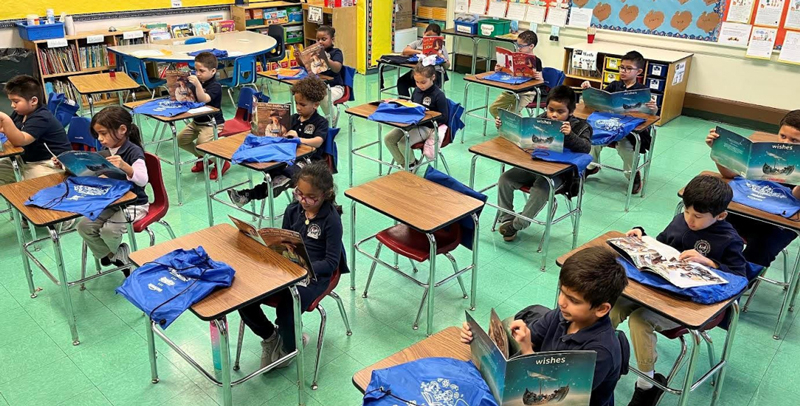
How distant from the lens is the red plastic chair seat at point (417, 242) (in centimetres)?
344

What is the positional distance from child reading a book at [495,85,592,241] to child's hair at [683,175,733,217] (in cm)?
133

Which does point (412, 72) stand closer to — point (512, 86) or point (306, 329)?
point (512, 86)

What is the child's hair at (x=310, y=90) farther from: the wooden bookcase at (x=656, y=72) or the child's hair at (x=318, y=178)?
the wooden bookcase at (x=656, y=72)

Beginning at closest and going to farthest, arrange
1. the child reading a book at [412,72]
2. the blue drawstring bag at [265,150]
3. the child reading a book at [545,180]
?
the blue drawstring bag at [265,150]
the child reading a book at [545,180]
the child reading a book at [412,72]

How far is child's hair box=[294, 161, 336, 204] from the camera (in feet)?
9.57

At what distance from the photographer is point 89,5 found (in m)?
7.66

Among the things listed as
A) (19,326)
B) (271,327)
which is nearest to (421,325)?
(271,327)

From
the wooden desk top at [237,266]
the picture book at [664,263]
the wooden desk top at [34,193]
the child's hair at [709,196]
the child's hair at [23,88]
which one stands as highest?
the child's hair at [23,88]

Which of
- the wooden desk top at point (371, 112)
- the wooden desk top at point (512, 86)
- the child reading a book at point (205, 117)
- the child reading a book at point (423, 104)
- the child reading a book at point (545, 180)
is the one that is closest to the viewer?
the child reading a book at point (545, 180)

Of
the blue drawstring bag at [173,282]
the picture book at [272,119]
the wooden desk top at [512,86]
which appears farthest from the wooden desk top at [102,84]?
the blue drawstring bag at [173,282]

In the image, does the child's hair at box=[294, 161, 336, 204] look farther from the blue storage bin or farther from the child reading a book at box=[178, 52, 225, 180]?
the blue storage bin

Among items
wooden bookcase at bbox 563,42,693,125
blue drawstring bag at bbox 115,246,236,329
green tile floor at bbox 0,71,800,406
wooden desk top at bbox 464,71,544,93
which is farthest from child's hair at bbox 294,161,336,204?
wooden bookcase at bbox 563,42,693,125

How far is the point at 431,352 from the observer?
6.95ft

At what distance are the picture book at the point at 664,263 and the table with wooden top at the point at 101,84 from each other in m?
4.76
